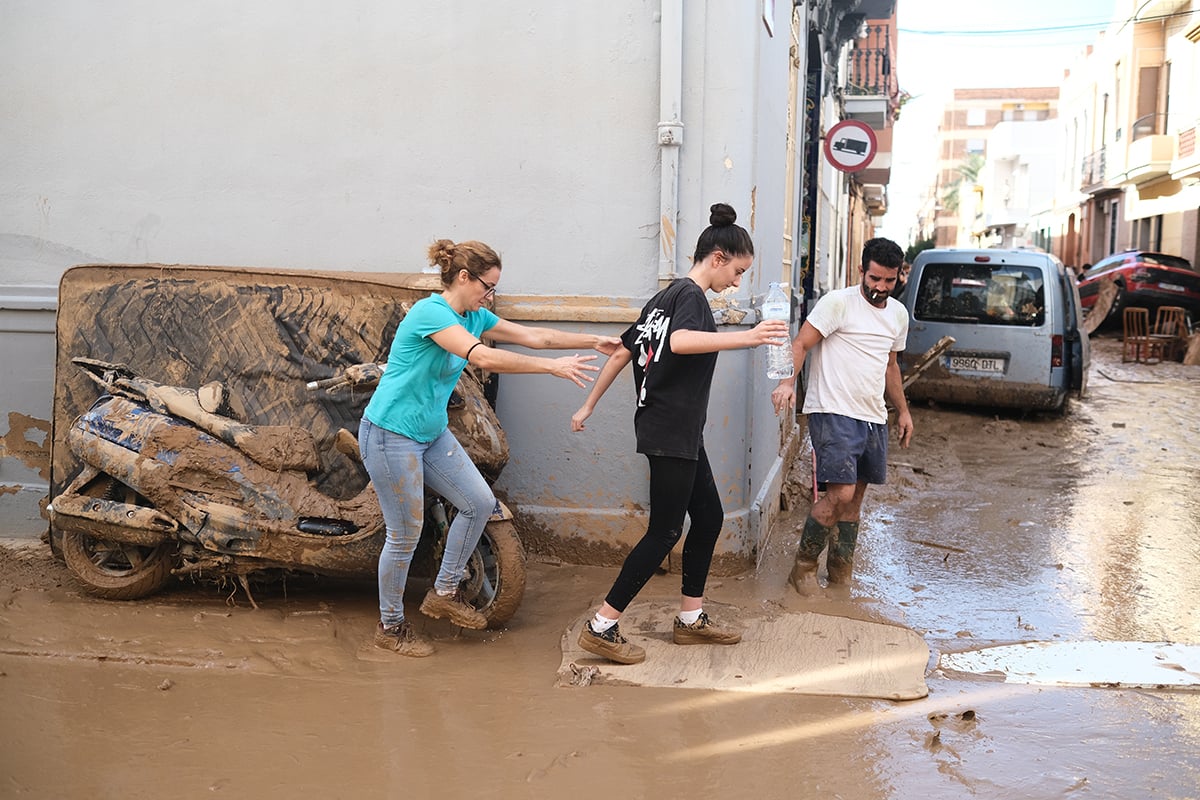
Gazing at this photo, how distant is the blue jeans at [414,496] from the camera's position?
446 cm

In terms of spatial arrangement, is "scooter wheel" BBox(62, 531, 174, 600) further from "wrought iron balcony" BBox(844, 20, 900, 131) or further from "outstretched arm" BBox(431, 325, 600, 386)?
"wrought iron balcony" BBox(844, 20, 900, 131)

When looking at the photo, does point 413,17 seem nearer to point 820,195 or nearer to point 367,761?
point 367,761

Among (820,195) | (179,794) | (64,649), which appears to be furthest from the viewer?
(820,195)

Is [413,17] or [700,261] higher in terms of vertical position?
[413,17]

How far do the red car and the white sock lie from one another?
21141mm

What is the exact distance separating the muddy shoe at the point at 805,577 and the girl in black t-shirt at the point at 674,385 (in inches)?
50.1

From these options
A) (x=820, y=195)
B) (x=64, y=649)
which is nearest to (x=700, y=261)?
(x=64, y=649)

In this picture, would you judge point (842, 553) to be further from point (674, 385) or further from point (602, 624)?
point (674, 385)

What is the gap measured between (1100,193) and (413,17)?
37.0 m

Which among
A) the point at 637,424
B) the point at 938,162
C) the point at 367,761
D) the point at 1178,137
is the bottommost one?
the point at 367,761

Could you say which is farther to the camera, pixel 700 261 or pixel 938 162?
pixel 938 162

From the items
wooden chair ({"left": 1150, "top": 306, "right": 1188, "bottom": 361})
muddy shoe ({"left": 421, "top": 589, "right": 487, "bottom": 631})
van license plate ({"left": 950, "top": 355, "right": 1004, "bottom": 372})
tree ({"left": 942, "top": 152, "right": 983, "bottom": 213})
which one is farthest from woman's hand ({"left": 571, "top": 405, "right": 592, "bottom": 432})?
tree ({"left": 942, "top": 152, "right": 983, "bottom": 213})

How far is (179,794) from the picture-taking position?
344 cm

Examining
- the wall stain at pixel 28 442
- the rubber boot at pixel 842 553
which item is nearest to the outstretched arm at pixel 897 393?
the rubber boot at pixel 842 553
